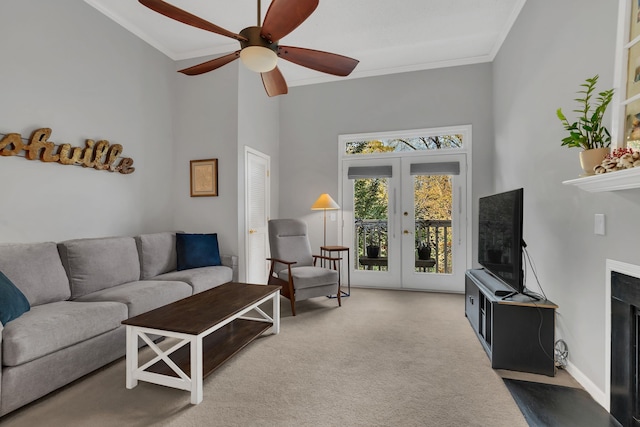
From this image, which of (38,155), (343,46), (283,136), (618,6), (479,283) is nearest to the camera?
(618,6)

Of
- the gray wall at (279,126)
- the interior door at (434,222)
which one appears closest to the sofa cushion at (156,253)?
the gray wall at (279,126)

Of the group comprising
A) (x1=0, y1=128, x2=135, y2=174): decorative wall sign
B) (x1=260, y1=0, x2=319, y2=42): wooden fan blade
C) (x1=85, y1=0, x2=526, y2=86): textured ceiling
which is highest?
(x1=85, y1=0, x2=526, y2=86): textured ceiling

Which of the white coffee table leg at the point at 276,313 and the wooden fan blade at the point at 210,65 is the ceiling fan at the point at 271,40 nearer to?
the wooden fan blade at the point at 210,65

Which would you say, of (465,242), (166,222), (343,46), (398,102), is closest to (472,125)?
(398,102)

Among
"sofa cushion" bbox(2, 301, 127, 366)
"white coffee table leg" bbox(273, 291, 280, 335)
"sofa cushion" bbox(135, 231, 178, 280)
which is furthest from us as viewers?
"sofa cushion" bbox(135, 231, 178, 280)

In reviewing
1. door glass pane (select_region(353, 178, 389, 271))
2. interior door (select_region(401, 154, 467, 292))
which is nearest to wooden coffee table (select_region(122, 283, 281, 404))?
door glass pane (select_region(353, 178, 389, 271))

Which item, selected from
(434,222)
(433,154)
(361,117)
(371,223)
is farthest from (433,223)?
(361,117)

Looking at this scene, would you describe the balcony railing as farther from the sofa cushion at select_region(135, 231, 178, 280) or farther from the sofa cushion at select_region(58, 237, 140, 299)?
the sofa cushion at select_region(58, 237, 140, 299)

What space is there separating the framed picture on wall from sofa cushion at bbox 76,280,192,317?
1410 millimetres

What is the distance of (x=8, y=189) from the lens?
243 centimetres

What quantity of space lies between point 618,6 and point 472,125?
2690 millimetres

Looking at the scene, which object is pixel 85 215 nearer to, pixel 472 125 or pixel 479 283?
pixel 479 283

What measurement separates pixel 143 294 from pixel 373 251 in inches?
124

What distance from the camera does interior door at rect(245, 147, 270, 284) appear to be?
420 centimetres
